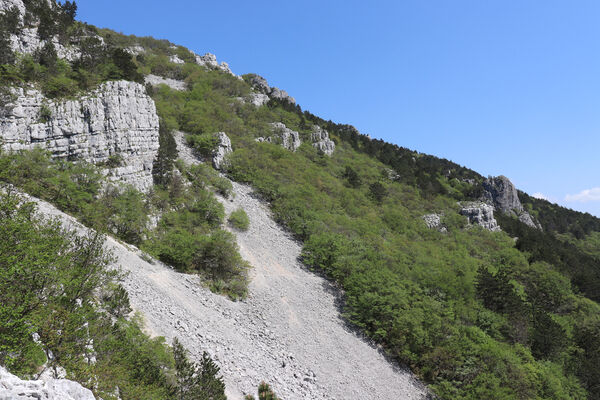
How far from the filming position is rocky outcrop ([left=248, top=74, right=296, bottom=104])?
6875cm

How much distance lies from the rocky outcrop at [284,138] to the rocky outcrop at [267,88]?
24.3 m

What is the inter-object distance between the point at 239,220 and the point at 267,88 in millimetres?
53639

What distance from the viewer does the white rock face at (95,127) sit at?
1794cm

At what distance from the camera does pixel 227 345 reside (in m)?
13.3

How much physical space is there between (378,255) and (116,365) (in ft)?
66.9

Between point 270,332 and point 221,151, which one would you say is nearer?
point 270,332

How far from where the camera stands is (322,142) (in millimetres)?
49469

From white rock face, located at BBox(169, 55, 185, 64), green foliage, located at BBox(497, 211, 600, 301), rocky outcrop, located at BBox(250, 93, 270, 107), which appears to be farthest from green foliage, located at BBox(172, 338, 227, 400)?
white rock face, located at BBox(169, 55, 185, 64)

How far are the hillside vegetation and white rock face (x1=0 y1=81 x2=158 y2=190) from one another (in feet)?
4.53

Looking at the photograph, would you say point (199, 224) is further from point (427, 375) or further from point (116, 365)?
point (427, 375)

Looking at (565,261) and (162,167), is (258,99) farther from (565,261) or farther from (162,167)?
(565,261)

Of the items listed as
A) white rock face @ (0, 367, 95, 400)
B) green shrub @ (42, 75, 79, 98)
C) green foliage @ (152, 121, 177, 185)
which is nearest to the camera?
white rock face @ (0, 367, 95, 400)

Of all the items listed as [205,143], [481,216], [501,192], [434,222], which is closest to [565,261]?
[481,216]

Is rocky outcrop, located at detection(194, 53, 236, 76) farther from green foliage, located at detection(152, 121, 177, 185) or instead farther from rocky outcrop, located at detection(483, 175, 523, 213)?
rocky outcrop, located at detection(483, 175, 523, 213)
